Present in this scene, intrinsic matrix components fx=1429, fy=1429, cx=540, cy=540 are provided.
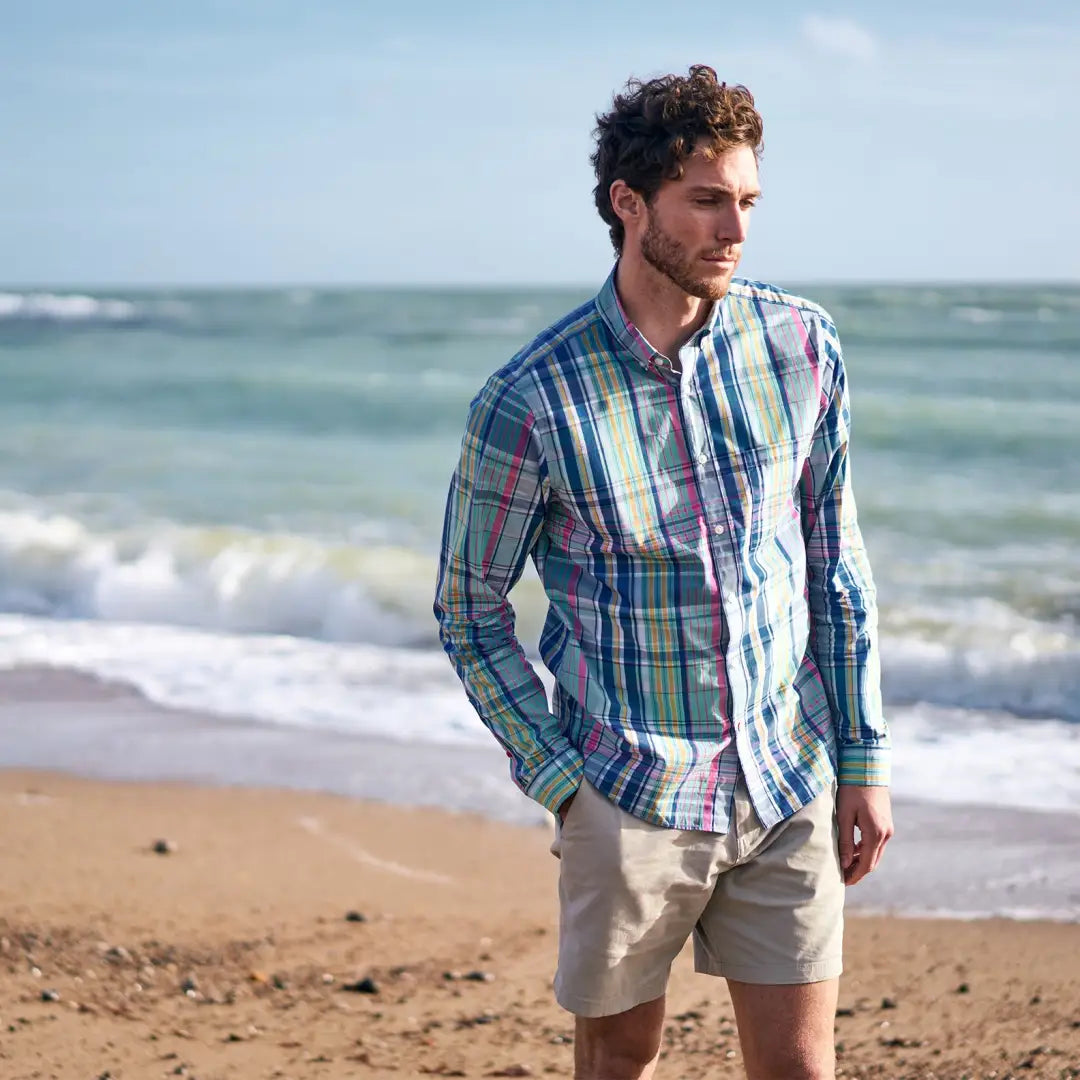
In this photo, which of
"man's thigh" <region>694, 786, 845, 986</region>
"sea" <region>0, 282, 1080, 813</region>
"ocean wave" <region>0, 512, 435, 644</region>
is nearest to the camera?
"man's thigh" <region>694, 786, 845, 986</region>

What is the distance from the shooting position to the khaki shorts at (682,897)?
2266 mm

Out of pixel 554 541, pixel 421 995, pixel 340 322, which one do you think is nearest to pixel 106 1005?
pixel 421 995

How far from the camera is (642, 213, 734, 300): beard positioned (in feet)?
7.28

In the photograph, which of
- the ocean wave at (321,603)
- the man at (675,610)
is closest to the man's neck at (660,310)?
the man at (675,610)

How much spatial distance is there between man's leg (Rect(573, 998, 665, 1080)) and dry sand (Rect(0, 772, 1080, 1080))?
1.24m

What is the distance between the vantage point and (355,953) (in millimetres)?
4305

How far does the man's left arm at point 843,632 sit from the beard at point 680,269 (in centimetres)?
23

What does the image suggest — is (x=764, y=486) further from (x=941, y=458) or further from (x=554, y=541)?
(x=941, y=458)

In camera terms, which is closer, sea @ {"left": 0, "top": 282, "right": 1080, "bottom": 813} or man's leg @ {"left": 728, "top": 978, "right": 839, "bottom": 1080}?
man's leg @ {"left": 728, "top": 978, "right": 839, "bottom": 1080}

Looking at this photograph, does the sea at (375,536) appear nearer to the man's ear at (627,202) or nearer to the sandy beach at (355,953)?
the sandy beach at (355,953)

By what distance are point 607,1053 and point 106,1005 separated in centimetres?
201

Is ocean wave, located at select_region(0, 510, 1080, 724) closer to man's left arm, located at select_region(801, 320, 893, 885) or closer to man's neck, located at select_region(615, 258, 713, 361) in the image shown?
man's left arm, located at select_region(801, 320, 893, 885)

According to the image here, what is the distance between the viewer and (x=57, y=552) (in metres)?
11.7

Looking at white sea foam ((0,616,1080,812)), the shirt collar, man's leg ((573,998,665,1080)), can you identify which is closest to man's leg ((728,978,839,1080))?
man's leg ((573,998,665,1080))
